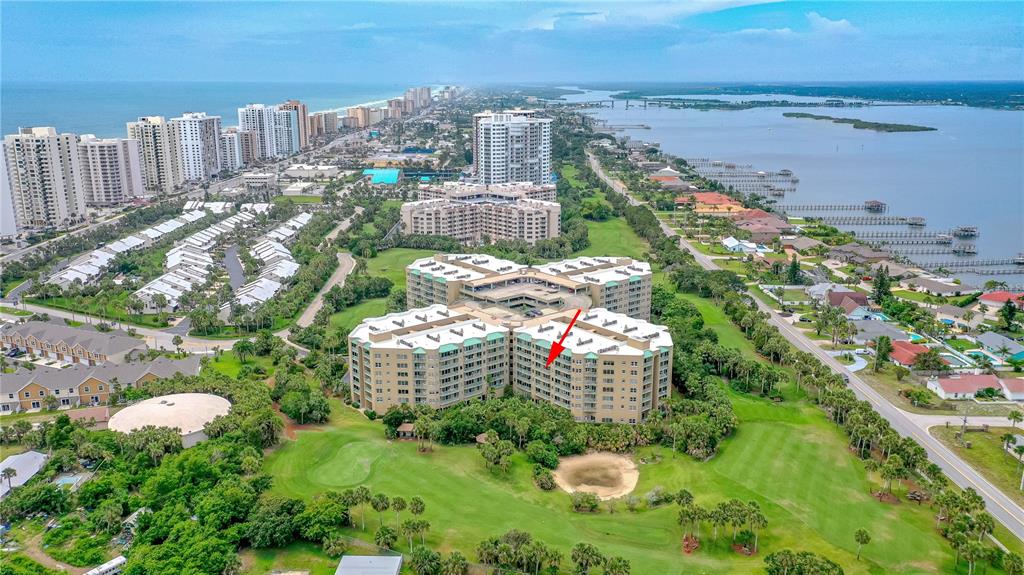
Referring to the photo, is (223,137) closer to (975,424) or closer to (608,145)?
(608,145)

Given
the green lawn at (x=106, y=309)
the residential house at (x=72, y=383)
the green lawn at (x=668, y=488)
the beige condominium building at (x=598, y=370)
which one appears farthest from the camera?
the green lawn at (x=106, y=309)

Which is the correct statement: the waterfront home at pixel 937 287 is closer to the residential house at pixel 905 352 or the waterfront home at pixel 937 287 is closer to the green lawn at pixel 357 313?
the residential house at pixel 905 352

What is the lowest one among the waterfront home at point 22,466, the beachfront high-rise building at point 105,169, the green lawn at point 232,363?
the green lawn at point 232,363

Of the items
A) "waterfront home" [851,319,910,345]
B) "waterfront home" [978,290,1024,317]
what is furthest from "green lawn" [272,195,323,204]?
"waterfront home" [978,290,1024,317]


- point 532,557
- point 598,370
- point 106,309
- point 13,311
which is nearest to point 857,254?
point 598,370

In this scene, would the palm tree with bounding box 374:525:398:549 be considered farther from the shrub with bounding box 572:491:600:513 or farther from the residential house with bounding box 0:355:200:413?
the residential house with bounding box 0:355:200:413

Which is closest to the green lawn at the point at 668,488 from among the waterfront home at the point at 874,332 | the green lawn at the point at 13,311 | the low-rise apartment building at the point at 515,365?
the low-rise apartment building at the point at 515,365
